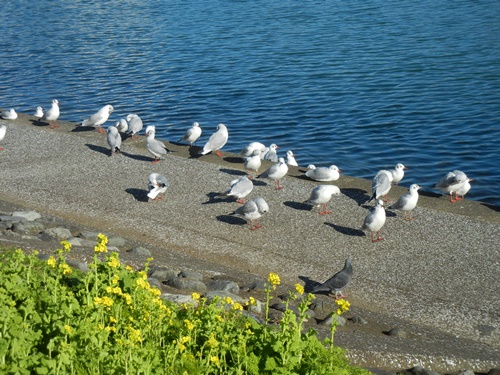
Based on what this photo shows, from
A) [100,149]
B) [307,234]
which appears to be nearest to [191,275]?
[307,234]

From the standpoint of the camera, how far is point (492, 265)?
12.3m

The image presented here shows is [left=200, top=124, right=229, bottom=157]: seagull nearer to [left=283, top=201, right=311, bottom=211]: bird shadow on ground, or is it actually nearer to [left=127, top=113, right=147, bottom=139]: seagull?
[left=127, top=113, right=147, bottom=139]: seagull

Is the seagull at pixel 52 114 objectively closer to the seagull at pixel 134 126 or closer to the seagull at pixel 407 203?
the seagull at pixel 134 126

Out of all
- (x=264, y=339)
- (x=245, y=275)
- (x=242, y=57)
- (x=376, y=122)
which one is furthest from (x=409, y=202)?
(x=242, y=57)

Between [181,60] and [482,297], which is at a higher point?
[482,297]

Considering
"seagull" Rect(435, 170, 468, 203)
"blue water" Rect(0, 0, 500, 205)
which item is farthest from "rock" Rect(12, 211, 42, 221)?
"blue water" Rect(0, 0, 500, 205)

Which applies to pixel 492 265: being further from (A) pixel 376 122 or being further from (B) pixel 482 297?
(A) pixel 376 122

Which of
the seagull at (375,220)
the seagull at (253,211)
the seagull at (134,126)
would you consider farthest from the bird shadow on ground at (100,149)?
the seagull at (375,220)

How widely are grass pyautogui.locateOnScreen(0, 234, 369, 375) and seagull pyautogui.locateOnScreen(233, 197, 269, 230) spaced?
18.5 ft

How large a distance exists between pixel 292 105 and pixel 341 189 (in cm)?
958

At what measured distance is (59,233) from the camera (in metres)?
12.6

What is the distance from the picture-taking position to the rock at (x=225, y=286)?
35.5ft

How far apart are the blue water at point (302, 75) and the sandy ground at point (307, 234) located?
3846 mm

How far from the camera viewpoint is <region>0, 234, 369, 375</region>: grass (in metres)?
6.36
